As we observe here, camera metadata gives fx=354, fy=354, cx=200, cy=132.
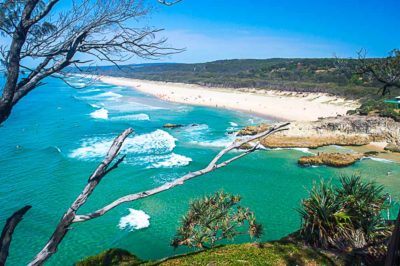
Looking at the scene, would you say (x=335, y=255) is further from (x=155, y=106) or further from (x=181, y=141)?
(x=155, y=106)

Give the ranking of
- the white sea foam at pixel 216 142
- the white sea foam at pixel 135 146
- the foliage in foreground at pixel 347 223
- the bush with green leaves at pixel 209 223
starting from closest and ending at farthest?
the foliage in foreground at pixel 347 223 → the bush with green leaves at pixel 209 223 → the white sea foam at pixel 135 146 → the white sea foam at pixel 216 142

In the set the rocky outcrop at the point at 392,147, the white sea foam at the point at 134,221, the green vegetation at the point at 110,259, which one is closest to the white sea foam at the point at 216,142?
the rocky outcrop at the point at 392,147

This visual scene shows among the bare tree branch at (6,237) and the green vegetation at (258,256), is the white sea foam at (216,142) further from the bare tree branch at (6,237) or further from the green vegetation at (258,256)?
the bare tree branch at (6,237)

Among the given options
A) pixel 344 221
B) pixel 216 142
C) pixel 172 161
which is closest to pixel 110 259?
pixel 344 221

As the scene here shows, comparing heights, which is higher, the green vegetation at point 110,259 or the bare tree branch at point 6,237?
the bare tree branch at point 6,237

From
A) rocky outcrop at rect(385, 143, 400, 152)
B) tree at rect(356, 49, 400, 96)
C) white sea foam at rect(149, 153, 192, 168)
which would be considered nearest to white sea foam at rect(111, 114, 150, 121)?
white sea foam at rect(149, 153, 192, 168)

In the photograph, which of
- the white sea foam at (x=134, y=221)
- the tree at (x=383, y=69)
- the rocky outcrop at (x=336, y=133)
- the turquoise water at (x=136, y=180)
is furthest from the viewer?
the rocky outcrop at (x=336, y=133)
